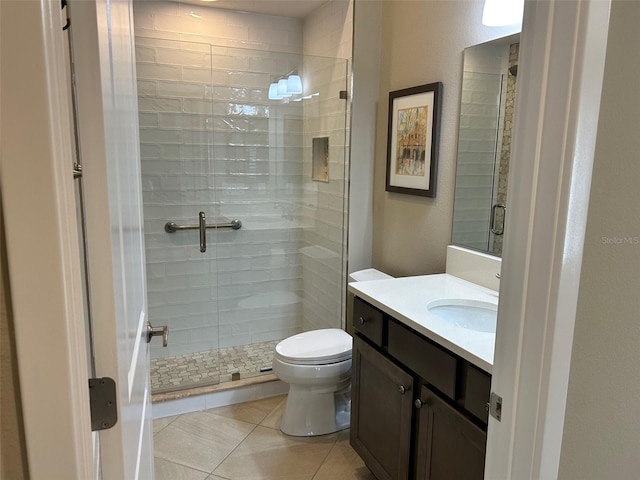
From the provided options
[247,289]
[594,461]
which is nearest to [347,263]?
[247,289]

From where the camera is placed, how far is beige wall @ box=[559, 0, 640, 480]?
0.88 meters

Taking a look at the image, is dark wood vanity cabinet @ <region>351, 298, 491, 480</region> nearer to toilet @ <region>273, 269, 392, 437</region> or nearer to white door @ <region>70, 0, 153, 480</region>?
toilet @ <region>273, 269, 392, 437</region>

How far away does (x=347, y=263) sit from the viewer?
2.91 m

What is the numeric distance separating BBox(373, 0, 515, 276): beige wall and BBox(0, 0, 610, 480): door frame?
1.14 metres

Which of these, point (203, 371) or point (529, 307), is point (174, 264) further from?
point (529, 307)

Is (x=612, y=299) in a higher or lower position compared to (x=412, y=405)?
higher

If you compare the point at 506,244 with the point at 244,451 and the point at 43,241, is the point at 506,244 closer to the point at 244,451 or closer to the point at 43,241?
the point at 43,241

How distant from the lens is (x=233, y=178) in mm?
3096

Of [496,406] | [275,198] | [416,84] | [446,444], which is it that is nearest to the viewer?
[496,406]

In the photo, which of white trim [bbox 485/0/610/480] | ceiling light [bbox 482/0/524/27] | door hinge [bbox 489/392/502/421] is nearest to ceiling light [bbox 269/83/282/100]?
ceiling light [bbox 482/0/524/27]

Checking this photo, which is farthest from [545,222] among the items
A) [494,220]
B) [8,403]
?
[494,220]

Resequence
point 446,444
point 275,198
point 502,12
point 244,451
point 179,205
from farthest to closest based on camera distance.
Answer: point 275,198
point 179,205
point 244,451
point 502,12
point 446,444

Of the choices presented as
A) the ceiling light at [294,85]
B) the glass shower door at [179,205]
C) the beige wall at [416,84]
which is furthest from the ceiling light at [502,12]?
the glass shower door at [179,205]

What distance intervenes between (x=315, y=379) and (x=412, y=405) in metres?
0.76
